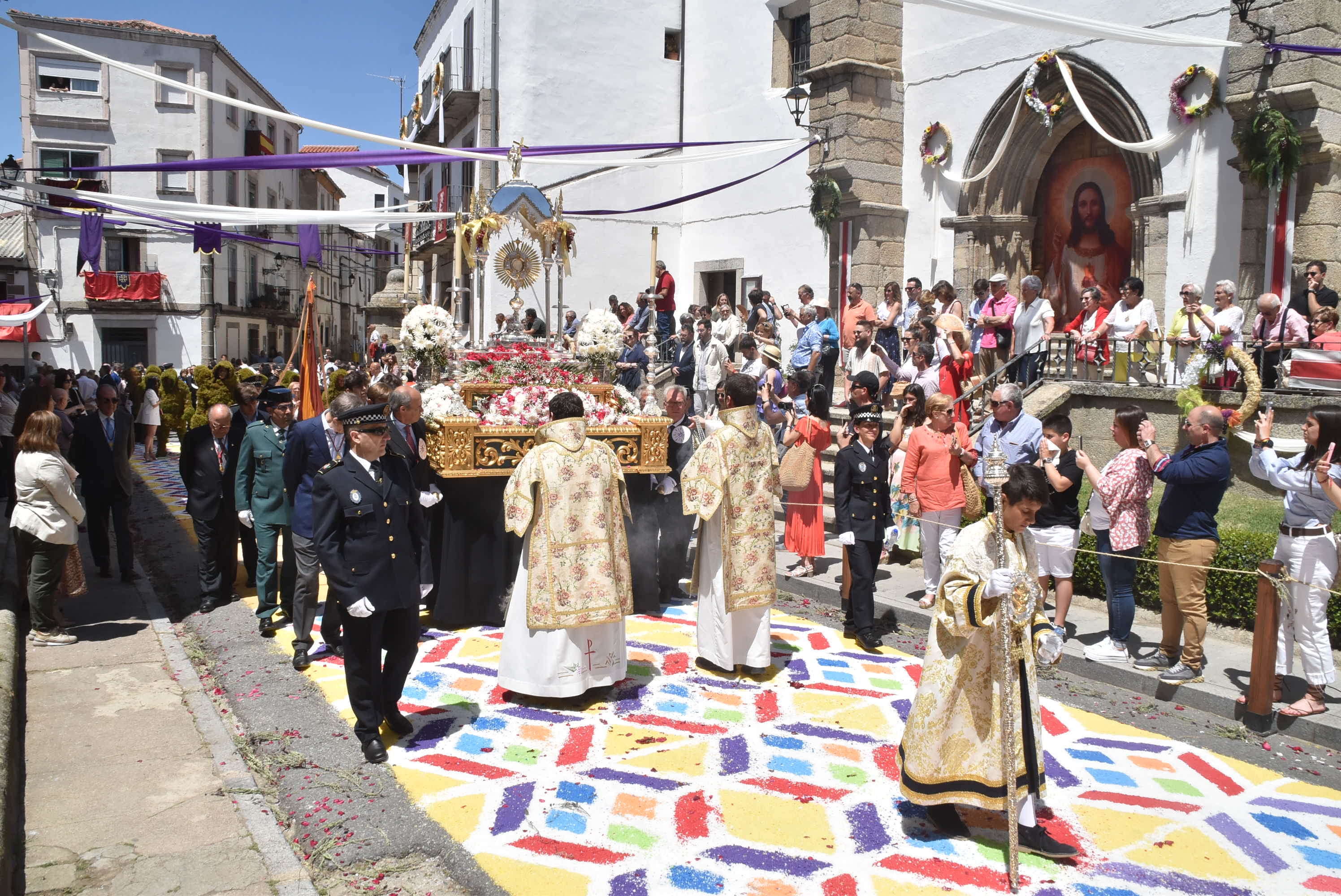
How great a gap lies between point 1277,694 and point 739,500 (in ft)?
10.9

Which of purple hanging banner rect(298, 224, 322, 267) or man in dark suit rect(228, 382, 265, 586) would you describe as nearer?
man in dark suit rect(228, 382, 265, 586)

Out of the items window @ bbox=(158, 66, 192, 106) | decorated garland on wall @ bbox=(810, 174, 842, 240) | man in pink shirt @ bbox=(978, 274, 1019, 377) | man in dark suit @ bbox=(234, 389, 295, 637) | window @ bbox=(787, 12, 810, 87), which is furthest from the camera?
window @ bbox=(158, 66, 192, 106)

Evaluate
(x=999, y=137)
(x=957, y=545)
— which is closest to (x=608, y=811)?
(x=957, y=545)

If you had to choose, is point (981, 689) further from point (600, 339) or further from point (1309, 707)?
point (600, 339)

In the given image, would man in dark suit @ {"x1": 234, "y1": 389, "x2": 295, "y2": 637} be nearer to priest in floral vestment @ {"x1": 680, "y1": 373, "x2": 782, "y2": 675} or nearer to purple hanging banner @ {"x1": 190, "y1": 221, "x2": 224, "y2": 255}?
priest in floral vestment @ {"x1": 680, "y1": 373, "x2": 782, "y2": 675}

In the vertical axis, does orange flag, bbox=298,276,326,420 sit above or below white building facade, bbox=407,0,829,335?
below

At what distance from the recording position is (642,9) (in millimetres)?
22125

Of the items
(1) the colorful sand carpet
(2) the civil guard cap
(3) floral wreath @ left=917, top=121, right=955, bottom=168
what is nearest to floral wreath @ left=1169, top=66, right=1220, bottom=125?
(3) floral wreath @ left=917, top=121, right=955, bottom=168

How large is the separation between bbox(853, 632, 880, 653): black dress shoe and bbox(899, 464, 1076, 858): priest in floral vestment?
2.87 meters

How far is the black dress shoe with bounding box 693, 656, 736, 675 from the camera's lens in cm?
657

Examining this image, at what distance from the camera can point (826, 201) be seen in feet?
54.1

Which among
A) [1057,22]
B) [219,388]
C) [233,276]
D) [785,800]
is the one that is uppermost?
[233,276]

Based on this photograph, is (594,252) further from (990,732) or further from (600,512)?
(990,732)

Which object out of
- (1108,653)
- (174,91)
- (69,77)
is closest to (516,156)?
(1108,653)
